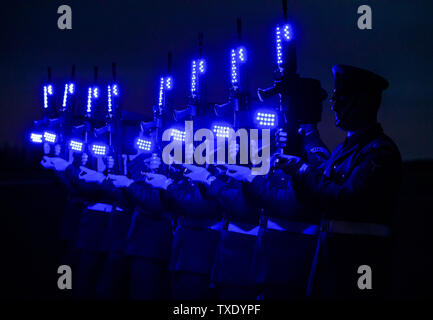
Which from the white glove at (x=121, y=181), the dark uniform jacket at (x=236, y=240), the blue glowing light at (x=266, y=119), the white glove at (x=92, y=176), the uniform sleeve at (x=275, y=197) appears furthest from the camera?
the white glove at (x=92, y=176)

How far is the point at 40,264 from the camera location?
924cm

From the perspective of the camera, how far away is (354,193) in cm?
355

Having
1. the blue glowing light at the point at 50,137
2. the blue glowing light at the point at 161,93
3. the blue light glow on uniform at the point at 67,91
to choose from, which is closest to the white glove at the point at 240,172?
the blue glowing light at the point at 161,93

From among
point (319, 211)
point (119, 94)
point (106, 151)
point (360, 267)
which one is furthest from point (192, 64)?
point (360, 267)

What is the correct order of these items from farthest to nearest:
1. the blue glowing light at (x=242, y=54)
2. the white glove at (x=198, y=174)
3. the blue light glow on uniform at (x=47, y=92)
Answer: the blue light glow on uniform at (x=47, y=92), the blue glowing light at (x=242, y=54), the white glove at (x=198, y=174)

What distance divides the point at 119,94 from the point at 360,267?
538 cm

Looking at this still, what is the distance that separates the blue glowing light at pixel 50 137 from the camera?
8875 millimetres

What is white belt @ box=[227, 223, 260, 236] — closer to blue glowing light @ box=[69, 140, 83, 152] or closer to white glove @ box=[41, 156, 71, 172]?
white glove @ box=[41, 156, 71, 172]

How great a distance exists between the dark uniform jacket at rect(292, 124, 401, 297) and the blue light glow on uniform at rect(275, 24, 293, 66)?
3.48 ft

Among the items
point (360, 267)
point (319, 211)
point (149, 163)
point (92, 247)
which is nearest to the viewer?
point (360, 267)

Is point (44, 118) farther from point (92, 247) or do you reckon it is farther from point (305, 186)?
Result: point (305, 186)

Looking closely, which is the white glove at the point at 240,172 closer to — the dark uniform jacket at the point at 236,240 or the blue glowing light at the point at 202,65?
the dark uniform jacket at the point at 236,240

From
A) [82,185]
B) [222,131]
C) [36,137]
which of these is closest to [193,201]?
[222,131]

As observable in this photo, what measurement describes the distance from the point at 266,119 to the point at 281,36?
0.81 meters
